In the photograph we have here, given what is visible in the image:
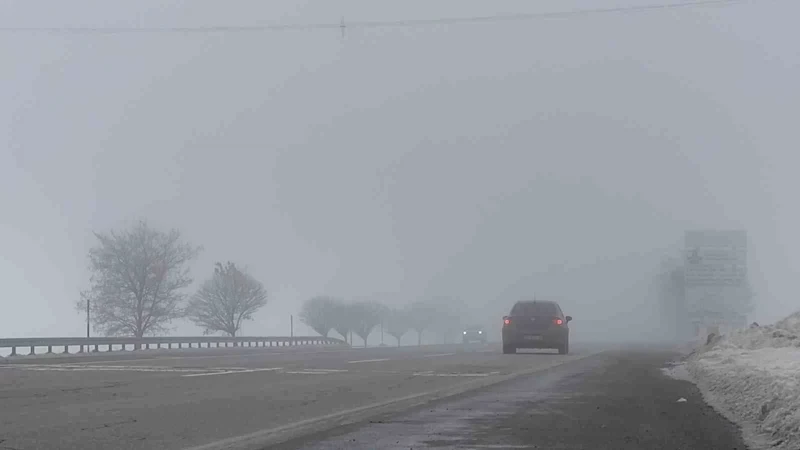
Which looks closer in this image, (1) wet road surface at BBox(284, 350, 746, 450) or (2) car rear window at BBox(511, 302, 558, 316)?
(1) wet road surface at BBox(284, 350, 746, 450)

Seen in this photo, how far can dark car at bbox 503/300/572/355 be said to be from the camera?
34719 millimetres

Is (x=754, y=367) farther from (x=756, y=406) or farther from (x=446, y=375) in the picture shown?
(x=446, y=375)

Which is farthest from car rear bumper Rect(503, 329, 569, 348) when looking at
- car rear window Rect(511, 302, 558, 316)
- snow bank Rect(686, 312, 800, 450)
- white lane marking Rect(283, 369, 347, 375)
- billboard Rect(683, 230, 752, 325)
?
billboard Rect(683, 230, 752, 325)

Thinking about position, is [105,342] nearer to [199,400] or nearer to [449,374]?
[449,374]

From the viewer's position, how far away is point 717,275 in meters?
62.2

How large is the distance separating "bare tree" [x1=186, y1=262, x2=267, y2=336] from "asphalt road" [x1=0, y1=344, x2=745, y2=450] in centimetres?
7480

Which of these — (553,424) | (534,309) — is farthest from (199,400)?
(534,309)

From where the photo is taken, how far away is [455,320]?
151m

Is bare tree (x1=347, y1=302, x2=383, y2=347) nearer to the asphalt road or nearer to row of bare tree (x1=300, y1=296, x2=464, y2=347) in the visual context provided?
row of bare tree (x1=300, y1=296, x2=464, y2=347)

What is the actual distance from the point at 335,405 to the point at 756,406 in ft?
18.0

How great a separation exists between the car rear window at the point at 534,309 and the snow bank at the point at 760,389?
34.3 feet

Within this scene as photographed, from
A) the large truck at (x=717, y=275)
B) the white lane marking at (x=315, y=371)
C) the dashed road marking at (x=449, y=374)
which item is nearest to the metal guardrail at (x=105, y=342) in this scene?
the white lane marking at (x=315, y=371)

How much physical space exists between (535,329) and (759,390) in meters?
20.8

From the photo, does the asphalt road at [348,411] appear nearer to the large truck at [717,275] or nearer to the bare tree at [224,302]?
the large truck at [717,275]
